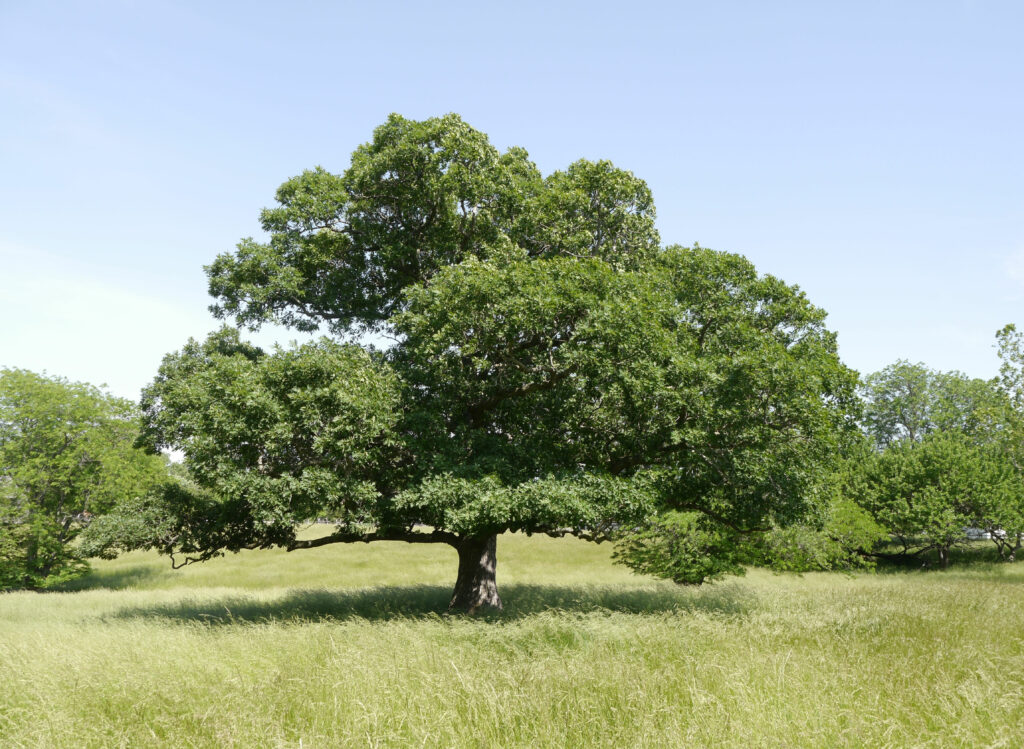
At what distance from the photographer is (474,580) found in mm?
20500

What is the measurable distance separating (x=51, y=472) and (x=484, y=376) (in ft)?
110

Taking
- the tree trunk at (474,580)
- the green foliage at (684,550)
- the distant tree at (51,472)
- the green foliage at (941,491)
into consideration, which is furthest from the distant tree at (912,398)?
the distant tree at (51,472)

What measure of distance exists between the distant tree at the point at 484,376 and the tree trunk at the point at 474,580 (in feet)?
0.26

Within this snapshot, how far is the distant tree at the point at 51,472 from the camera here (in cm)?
3525

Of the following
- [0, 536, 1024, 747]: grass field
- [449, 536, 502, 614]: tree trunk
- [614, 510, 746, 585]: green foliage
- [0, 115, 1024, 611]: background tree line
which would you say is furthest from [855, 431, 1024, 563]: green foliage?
[449, 536, 502, 614]: tree trunk

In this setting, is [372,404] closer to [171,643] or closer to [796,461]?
[171,643]

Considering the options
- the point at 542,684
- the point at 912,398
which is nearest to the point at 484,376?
the point at 542,684

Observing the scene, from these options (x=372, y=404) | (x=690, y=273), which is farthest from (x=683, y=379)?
(x=372, y=404)

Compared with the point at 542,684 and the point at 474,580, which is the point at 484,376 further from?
the point at 542,684

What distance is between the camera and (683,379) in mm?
15914

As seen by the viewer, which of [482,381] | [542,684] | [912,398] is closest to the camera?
[542,684]

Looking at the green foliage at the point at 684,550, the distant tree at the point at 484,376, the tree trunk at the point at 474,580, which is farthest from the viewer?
the green foliage at the point at 684,550

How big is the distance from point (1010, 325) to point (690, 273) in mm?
24881

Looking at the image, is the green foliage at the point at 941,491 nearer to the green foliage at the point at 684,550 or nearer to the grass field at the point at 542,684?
the green foliage at the point at 684,550
